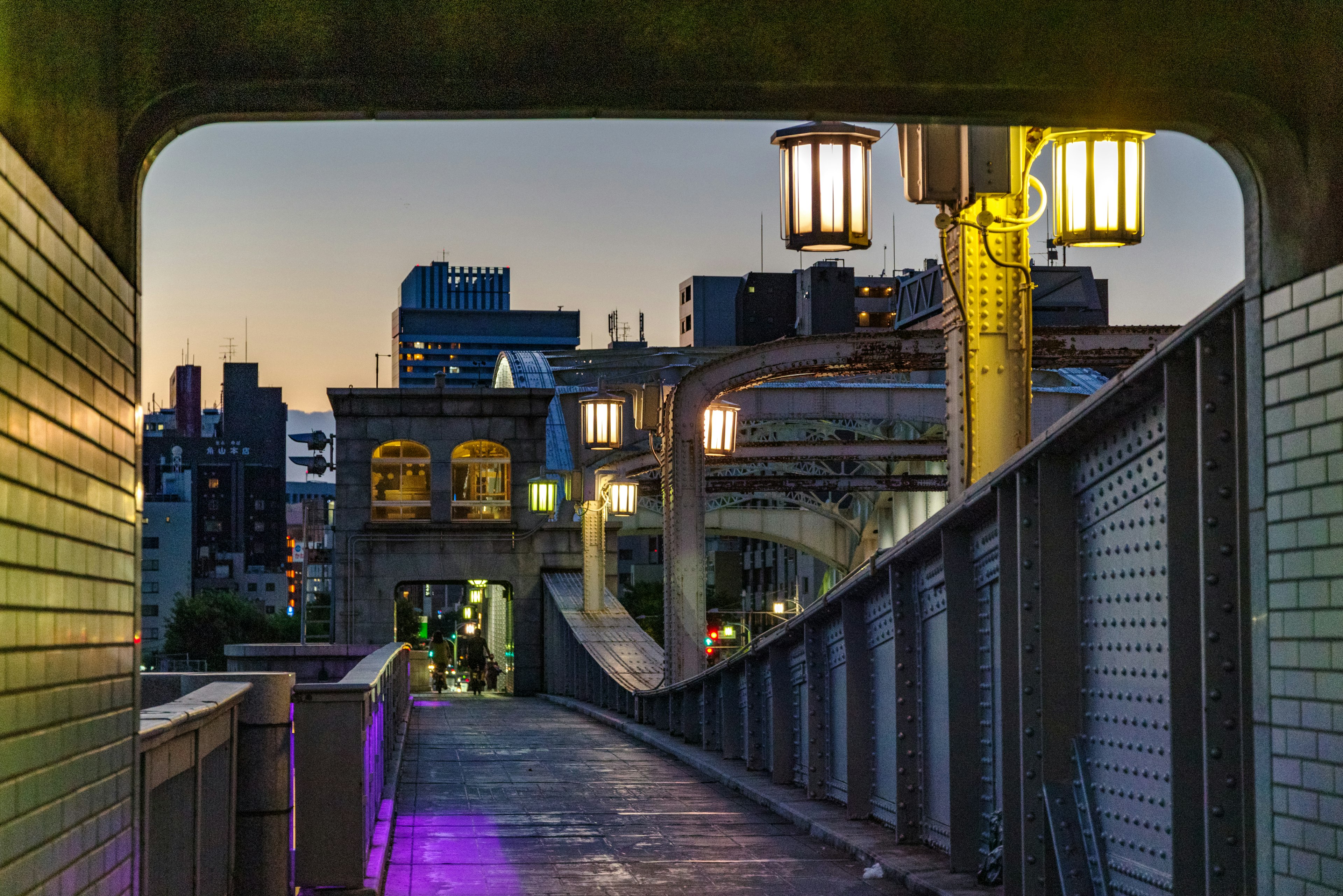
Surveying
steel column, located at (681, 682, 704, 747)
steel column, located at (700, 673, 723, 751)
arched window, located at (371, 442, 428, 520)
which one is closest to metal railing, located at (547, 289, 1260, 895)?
steel column, located at (700, 673, 723, 751)

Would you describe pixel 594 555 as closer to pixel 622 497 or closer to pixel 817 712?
pixel 622 497

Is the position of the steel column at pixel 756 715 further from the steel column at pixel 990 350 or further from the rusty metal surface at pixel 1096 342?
the steel column at pixel 990 350

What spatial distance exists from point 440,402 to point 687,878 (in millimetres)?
34571

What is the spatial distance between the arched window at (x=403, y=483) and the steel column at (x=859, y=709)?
32682 millimetres

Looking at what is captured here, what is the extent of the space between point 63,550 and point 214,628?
345ft

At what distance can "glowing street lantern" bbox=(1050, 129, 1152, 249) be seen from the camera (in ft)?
33.8

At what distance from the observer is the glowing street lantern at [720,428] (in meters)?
21.6

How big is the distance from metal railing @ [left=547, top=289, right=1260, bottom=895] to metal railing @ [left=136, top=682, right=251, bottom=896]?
14.0 ft

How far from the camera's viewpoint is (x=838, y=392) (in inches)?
1431

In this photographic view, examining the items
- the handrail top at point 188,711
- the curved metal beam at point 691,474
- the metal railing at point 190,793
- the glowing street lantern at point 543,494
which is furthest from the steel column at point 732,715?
the glowing street lantern at point 543,494

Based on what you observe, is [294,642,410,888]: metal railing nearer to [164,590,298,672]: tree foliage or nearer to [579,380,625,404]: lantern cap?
[579,380,625,404]: lantern cap

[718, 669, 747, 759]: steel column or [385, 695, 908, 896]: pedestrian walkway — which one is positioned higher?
[718, 669, 747, 759]: steel column

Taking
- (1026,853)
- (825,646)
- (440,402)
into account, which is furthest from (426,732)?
(440,402)

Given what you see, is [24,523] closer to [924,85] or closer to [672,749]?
[924,85]
